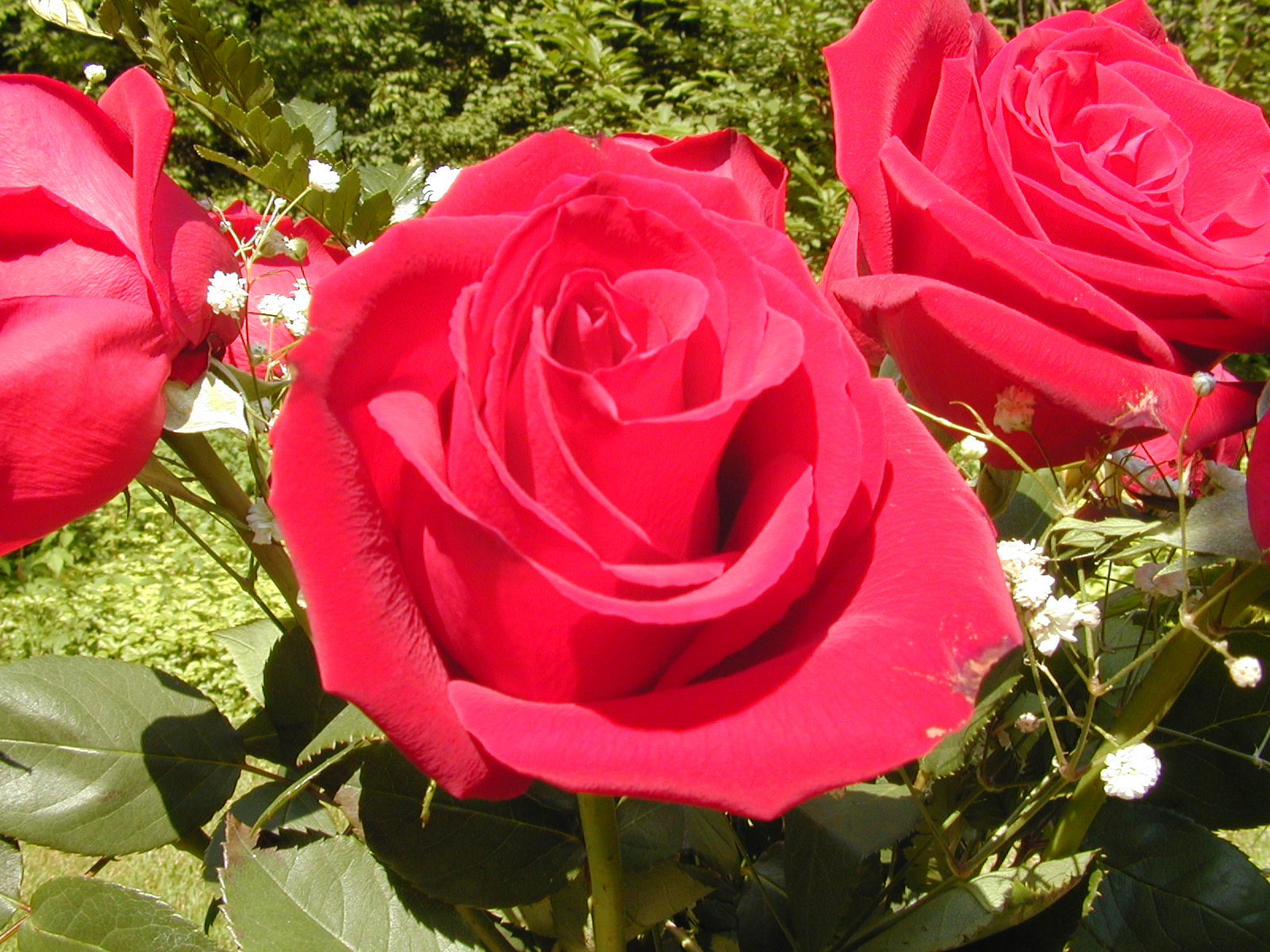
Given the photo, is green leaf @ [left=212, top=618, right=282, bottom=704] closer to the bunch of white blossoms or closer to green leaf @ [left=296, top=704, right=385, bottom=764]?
green leaf @ [left=296, top=704, right=385, bottom=764]

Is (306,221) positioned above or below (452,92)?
above

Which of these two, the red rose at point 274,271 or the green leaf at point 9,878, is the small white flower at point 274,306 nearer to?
the red rose at point 274,271

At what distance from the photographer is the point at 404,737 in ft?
0.92

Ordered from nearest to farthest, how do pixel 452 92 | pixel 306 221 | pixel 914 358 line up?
pixel 914 358 → pixel 306 221 → pixel 452 92

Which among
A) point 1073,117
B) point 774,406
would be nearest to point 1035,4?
point 1073,117

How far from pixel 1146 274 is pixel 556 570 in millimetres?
234

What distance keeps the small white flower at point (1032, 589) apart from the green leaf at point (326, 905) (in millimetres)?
265

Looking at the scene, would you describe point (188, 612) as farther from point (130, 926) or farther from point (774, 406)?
point (774, 406)

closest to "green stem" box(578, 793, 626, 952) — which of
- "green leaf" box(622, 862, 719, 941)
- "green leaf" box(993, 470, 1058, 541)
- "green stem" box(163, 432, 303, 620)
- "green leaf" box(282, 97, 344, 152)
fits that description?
"green leaf" box(622, 862, 719, 941)

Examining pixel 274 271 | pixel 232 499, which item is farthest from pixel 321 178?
pixel 232 499

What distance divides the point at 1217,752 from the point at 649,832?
275 mm

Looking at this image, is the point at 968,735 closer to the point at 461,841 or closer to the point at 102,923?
the point at 461,841

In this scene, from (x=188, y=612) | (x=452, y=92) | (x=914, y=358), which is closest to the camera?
(x=914, y=358)

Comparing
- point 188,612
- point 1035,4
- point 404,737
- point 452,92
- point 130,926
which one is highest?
point 404,737
